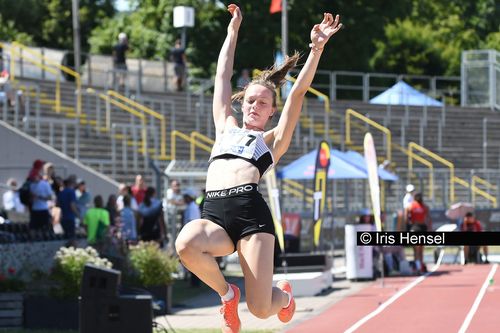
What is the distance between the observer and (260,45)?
5381 centimetres

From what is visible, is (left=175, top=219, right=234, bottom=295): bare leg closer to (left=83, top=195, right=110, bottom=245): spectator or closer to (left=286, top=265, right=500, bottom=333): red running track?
(left=286, top=265, right=500, bottom=333): red running track

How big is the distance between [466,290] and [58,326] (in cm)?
804

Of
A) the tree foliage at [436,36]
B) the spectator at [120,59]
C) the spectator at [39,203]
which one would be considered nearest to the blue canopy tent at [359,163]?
the spectator at [39,203]

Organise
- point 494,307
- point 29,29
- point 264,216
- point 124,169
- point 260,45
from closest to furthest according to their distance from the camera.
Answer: point 264,216, point 494,307, point 124,169, point 260,45, point 29,29

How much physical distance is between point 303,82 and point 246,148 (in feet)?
2.17

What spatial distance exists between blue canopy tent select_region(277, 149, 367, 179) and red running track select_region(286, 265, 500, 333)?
97.2 inches

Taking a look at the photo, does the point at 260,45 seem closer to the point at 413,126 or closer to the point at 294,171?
the point at 413,126

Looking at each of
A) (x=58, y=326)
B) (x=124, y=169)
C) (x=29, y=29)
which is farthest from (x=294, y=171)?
(x=29, y=29)

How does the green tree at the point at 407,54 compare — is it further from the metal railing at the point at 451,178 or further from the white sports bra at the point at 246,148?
the white sports bra at the point at 246,148

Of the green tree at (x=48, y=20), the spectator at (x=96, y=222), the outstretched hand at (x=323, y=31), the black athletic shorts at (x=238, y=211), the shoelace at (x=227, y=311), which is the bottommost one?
the spectator at (x=96, y=222)

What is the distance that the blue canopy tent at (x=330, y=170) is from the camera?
2609 centimetres

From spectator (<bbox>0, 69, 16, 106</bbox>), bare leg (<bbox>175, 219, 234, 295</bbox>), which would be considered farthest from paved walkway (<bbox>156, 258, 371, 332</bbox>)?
spectator (<bbox>0, 69, 16, 106</bbox>)

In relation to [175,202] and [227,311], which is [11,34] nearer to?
[175,202]

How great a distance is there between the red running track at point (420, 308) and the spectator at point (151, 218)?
11.5 feet
